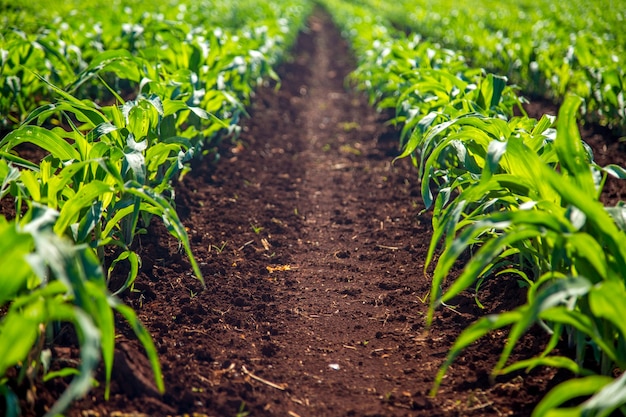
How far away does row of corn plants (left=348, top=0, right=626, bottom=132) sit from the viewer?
18.2 feet

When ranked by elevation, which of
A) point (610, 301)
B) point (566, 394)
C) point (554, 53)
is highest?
point (610, 301)

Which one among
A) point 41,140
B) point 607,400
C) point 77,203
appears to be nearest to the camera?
point 607,400

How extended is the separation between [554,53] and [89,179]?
6.43m

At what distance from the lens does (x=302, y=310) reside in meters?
3.11

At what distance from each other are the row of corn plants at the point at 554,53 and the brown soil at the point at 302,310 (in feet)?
2.21

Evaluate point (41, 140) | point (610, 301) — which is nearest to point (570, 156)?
point (610, 301)

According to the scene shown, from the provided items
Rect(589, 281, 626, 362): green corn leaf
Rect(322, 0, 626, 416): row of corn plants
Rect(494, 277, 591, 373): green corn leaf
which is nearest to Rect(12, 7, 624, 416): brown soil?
Rect(322, 0, 626, 416): row of corn plants

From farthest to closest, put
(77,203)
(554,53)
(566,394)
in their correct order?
(554,53) < (77,203) < (566,394)

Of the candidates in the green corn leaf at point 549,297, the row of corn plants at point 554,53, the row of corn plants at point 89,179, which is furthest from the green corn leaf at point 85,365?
the row of corn plants at point 554,53

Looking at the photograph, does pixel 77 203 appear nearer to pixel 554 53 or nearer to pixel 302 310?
pixel 302 310

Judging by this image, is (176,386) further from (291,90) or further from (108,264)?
(291,90)

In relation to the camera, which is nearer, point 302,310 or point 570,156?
point 570,156

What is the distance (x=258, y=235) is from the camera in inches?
154

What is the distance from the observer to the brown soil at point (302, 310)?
2.29 meters
